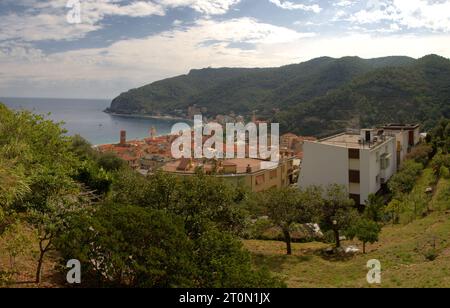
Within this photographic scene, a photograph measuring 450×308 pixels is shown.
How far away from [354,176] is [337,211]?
1139 centimetres

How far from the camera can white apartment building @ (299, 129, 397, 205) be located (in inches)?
995

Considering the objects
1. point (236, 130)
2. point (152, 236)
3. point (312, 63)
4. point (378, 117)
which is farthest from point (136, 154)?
point (312, 63)

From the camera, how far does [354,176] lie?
25500 mm

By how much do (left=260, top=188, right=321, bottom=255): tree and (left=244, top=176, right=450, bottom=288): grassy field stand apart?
1125 millimetres

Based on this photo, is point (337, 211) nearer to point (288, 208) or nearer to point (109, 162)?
point (288, 208)

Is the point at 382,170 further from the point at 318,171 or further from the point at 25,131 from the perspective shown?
the point at 25,131

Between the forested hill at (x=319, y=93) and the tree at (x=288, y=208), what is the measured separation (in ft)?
145

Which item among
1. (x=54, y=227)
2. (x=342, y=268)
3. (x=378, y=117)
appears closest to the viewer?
(x=54, y=227)

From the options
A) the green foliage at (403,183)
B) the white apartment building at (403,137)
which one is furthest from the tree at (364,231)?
the white apartment building at (403,137)

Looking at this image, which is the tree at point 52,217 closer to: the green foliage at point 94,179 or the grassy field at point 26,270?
the grassy field at point 26,270

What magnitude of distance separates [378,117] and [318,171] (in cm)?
4010

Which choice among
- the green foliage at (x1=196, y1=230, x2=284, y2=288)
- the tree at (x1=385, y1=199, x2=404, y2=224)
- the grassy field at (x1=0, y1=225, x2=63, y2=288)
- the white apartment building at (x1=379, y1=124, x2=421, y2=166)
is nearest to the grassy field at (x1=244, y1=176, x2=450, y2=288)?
the tree at (x1=385, y1=199, x2=404, y2=224)

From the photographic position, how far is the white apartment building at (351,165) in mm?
25281
